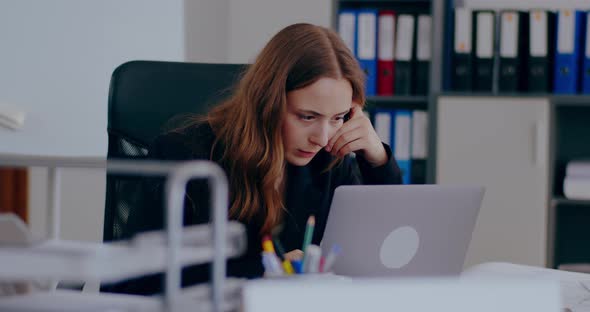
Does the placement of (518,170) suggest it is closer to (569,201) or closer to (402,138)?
(569,201)

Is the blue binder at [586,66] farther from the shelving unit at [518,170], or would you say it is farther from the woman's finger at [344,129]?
the woman's finger at [344,129]

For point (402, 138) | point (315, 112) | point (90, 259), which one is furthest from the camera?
point (402, 138)

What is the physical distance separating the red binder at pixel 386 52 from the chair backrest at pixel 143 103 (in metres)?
1.45

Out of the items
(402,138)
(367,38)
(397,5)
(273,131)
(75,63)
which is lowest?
(402,138)

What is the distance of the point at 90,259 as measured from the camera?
56cm

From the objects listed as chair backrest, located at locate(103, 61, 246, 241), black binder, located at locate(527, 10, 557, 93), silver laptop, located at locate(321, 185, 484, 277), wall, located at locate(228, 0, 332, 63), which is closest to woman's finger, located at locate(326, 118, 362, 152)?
chair backrest, located at locate(103, 61, 246, 241)

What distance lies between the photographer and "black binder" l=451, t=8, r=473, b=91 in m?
3.12

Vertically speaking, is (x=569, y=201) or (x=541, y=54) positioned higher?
(x=541, y=54)

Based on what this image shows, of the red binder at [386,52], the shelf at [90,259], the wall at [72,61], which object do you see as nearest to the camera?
the shelf at [90,259]

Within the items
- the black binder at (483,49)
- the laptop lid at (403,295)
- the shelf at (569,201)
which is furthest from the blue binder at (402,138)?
the laptop lid at (403,295)

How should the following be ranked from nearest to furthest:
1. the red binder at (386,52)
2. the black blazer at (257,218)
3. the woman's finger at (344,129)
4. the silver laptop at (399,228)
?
the silver laptop at (399,228), the black blazer at (257,218), the woman's finger at (344,129), the red binder at (386,52)

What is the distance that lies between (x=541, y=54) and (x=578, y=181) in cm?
48

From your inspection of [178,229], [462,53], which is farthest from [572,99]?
[178,229]

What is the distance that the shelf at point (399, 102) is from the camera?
3.22 meters
